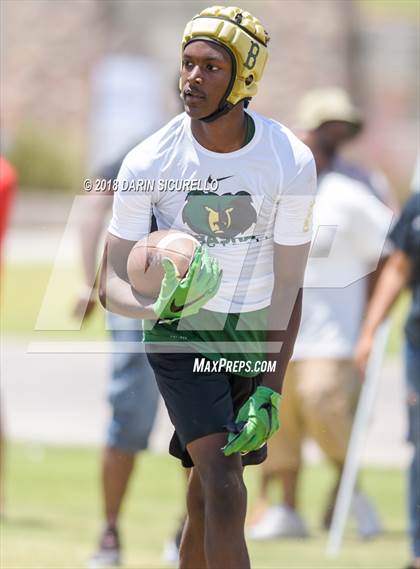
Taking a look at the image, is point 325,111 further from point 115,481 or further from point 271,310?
point 271,310

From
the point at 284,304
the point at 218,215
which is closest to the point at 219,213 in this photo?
the point at 218,215

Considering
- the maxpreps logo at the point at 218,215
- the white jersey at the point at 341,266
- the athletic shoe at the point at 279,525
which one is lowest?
the athletic shoe at the point at 279,525

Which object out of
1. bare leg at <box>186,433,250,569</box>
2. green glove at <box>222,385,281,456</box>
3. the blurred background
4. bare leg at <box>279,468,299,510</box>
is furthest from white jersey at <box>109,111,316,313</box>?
bare leg at <box>279,468,299,510</box>

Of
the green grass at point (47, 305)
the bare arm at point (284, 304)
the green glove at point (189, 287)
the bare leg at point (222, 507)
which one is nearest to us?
the green glove at point (189, 287)

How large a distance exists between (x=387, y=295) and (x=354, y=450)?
1.04 m

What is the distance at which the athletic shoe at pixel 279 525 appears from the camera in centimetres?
739

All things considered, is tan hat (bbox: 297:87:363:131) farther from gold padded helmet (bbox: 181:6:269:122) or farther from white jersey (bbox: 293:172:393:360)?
gold padded helmet (bbox: 181:6:269:122)

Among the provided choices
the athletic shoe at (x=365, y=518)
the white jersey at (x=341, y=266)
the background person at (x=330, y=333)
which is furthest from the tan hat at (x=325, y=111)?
the athletic shoe at (x=365, y=518)

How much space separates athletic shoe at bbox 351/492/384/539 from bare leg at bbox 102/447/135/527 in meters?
1.44

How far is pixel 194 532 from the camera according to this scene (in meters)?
4.82

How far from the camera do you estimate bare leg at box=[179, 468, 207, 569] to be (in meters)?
4.77

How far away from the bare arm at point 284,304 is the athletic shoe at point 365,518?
3097mm

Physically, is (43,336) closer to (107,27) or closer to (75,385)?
(75,385)

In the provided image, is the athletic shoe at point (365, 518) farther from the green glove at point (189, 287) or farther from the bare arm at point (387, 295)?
the green glove at point (189, 287)
